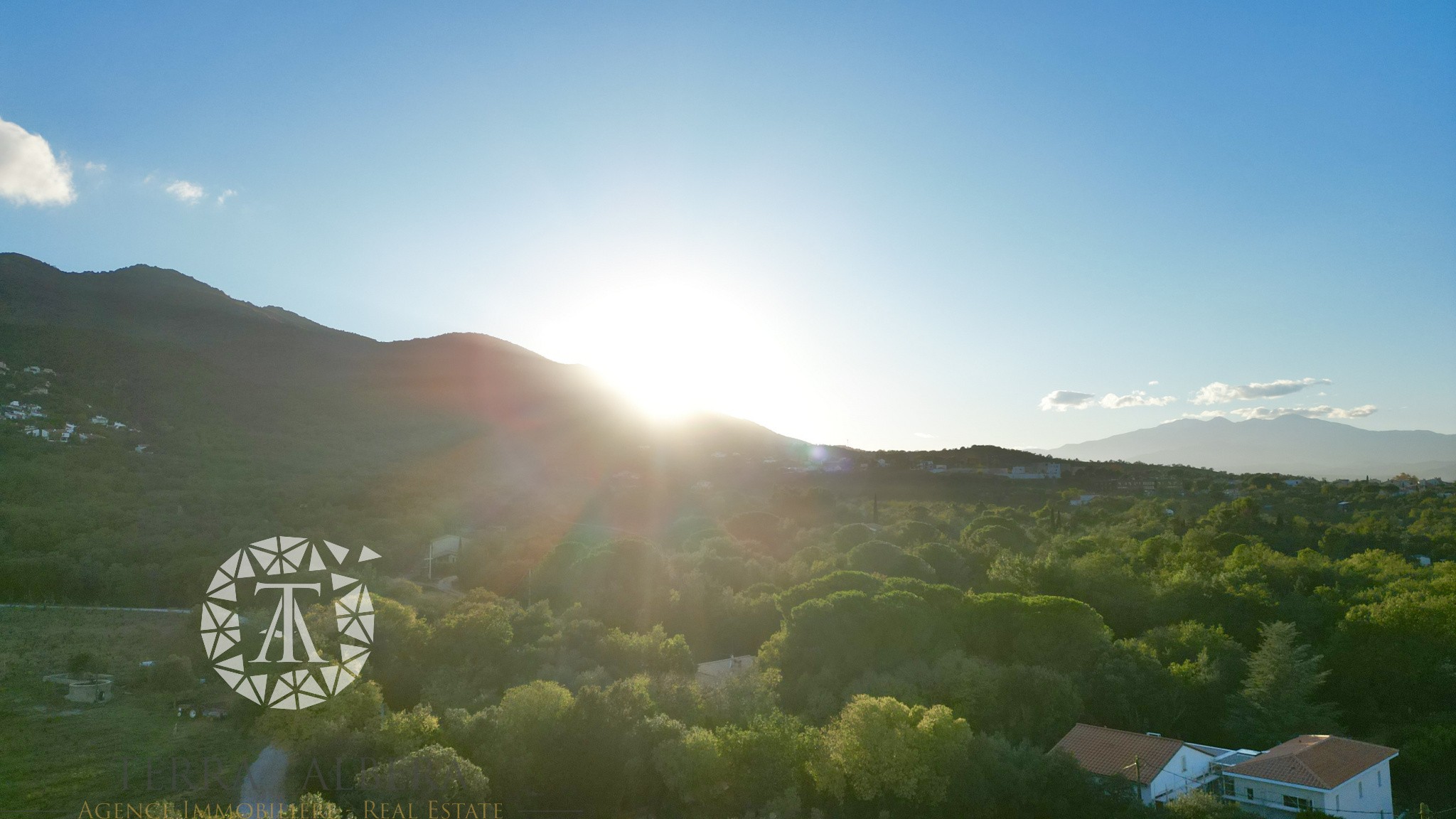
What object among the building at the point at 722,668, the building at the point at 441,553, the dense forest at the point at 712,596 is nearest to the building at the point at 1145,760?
the dense forest at the point at 712,596

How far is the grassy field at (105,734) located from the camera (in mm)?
12336

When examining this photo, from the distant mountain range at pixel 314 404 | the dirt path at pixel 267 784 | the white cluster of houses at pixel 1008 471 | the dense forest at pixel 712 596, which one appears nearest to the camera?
the dirt path at pixel 267 784

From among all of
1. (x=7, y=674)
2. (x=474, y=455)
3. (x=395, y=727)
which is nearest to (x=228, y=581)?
(x=7, y=674)

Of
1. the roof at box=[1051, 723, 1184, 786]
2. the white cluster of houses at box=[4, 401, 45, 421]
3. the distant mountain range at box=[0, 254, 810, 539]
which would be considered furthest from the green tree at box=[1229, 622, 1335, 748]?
the white cluster of houses at box=[4, 401, 45, 421]

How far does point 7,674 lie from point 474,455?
157 feet

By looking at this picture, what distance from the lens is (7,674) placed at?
17516 mm

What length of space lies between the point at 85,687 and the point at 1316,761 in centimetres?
2623

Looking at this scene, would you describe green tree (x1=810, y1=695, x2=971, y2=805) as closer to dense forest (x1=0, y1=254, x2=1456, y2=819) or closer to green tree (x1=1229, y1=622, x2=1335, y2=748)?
dense forest (x1=0, y1=254, x2=1456, y2=819)

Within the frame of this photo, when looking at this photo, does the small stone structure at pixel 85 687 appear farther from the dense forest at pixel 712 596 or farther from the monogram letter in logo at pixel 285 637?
the dense forest at pixel 712 596

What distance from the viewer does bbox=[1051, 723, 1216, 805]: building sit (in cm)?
1530

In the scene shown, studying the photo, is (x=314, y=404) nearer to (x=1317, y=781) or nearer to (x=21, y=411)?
(x=21, y=411)

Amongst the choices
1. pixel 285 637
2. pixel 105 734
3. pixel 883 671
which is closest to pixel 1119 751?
pixel 883 671

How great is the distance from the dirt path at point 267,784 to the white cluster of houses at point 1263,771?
14393 mm

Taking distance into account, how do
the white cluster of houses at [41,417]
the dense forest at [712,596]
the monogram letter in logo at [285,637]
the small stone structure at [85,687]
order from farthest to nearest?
the white cluster of houses at [41,417], the small stone structure at [85,687], the monogram letter in logo at [285,637], the dense forest at [712,596]
